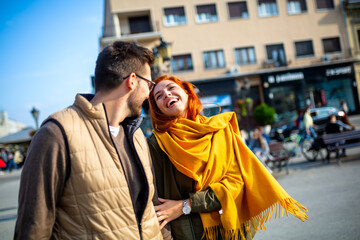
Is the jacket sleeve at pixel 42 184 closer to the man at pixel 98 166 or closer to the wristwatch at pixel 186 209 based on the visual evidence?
the man at pixel 98 166

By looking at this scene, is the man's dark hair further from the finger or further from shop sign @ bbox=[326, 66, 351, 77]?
shop sign @ bbox=[326, 66, 351, 77]

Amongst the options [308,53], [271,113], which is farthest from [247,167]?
[308,53]

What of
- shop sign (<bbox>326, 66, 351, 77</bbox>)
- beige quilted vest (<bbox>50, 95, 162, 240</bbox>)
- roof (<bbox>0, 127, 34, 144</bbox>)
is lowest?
beige quilted vest (<bbox>50, 95, 162, 240</bbox>)

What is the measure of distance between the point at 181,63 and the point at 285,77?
9.22 metres

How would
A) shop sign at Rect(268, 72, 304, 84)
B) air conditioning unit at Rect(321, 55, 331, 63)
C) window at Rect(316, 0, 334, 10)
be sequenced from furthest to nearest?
1. window at Rect(316, 0, 334, 10)
2. air conditioning unit at Rect(321, 55, 331, 63)
3. shop sign at Rect(268, 72, 304, 84)

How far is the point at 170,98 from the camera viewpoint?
2146mm

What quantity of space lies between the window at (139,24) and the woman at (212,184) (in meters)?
22.3

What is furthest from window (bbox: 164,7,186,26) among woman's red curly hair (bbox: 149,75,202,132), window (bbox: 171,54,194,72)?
woman's red curly hair (bbox: 149,75,202,132)

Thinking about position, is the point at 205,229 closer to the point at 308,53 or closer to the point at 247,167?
the point at 247,167

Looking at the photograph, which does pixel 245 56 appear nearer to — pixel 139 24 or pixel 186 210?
pixel 139 24

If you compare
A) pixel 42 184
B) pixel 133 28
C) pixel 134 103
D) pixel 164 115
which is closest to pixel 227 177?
pixel 164 115

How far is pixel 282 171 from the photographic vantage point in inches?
334

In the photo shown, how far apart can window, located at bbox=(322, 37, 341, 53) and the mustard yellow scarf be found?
87.8 feet

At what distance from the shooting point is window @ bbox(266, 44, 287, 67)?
23625 mm
